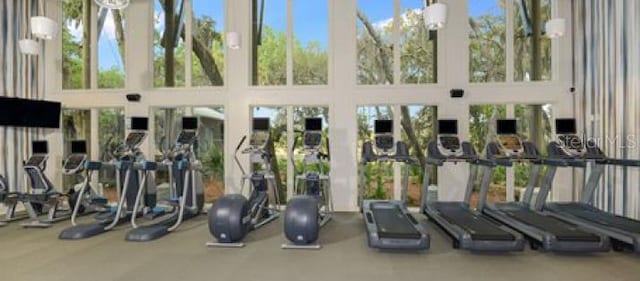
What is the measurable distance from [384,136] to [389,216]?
4.70ft

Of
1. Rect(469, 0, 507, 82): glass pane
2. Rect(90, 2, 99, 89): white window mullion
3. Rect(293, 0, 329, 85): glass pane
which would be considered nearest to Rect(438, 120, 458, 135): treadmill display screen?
Rect(469, 0, 507, 82): glass pane

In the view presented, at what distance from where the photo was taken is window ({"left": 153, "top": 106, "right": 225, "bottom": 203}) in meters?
8.59

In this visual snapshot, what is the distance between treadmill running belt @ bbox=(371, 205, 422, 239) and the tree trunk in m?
6.98

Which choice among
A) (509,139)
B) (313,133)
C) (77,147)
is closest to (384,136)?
(313,133)

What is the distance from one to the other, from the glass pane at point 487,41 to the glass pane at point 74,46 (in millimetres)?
8298

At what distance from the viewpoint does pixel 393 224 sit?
18.0 feet

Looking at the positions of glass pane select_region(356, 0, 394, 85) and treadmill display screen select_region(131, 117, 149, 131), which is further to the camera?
glass pane select_region(356, 0, 394, 85)

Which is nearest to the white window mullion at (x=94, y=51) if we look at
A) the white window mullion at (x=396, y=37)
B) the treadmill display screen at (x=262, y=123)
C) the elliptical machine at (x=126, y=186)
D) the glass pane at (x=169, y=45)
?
the glass pane at (x=169, y=45)

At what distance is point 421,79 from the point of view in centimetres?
816

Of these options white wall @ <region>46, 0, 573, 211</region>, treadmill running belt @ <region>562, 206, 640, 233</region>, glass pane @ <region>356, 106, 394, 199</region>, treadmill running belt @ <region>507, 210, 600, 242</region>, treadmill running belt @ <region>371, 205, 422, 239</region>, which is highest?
white wall @ <region>46, 0, 573, 211</region>

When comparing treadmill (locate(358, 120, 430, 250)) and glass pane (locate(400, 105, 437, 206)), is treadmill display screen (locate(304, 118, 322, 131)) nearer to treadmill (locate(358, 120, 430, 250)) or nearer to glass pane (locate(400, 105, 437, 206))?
treadmill (locate(358, 120, 430, 250))

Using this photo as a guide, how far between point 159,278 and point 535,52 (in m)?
7.75

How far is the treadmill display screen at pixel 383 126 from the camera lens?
22.8 feet

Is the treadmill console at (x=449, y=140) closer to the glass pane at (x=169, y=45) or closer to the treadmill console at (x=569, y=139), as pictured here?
the treadmill console at (x=569, y=139)
